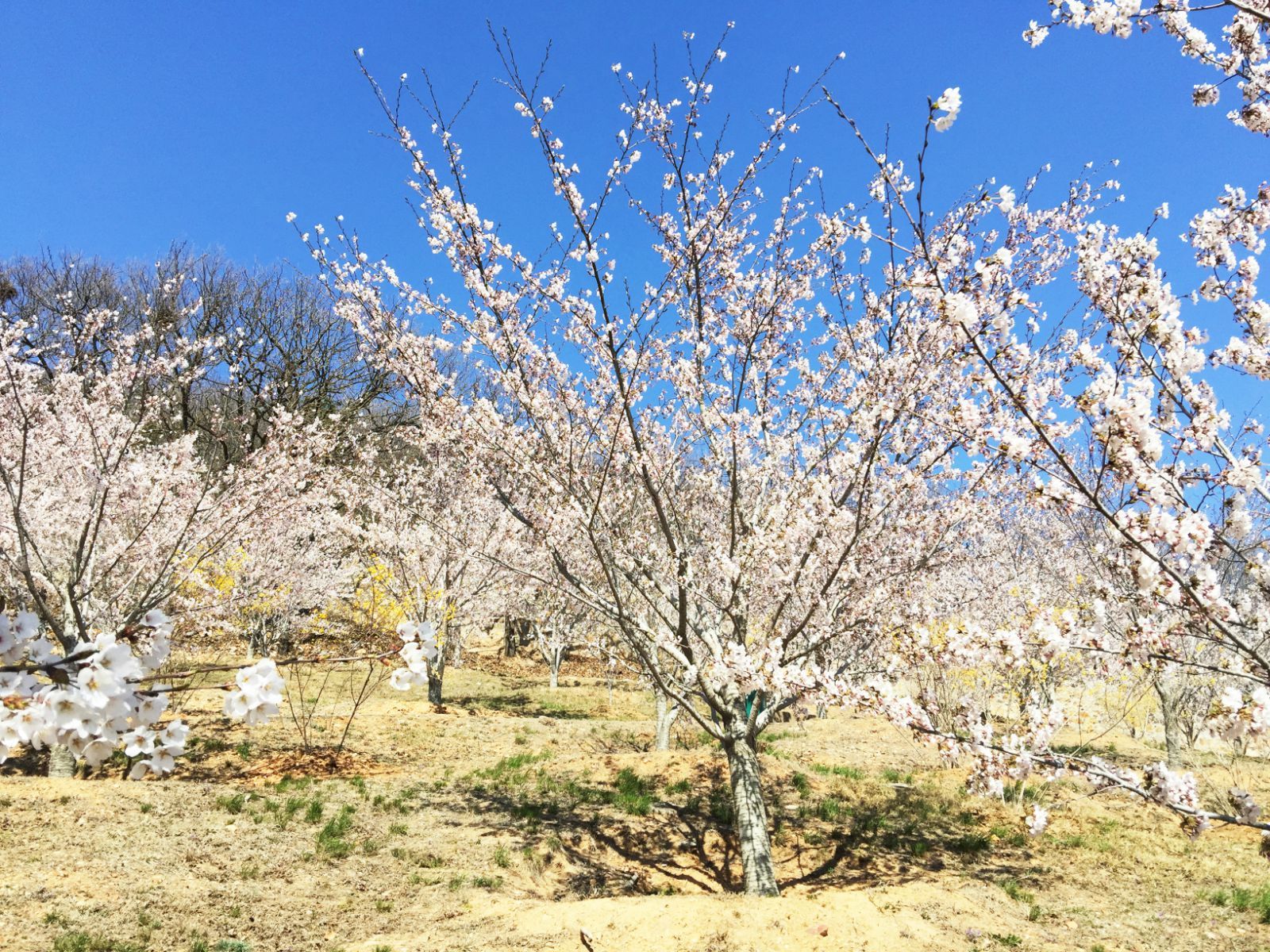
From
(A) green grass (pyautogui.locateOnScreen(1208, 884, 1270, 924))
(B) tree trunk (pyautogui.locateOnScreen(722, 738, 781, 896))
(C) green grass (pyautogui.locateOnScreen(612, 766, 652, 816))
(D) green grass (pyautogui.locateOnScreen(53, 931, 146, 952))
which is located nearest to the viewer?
(D) green grass (pyautogui.locateOnScreen(53, 931, 146, 952))

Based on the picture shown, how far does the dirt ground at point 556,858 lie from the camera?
15.8 feet

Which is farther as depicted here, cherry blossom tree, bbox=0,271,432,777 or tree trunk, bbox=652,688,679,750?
tree trunk, bbox=652,688,679,750

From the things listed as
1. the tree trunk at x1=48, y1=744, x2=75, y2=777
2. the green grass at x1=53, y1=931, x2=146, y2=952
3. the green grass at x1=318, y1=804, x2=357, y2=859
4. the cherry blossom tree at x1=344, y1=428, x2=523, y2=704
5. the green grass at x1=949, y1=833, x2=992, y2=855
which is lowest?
the green grass at x1=949, y1=833, x2=992, y2=855

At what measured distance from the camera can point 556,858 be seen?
258 inches

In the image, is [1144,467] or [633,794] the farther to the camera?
[633,794]

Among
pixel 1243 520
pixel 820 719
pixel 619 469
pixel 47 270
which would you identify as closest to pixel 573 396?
pixel 619 469

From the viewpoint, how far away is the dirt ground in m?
4.81

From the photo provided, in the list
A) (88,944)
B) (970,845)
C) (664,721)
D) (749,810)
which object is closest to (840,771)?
(970,845)

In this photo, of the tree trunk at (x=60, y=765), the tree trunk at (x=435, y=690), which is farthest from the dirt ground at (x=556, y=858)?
the tree trunk at (x=435, y=690)

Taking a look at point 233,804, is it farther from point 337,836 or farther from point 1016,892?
point 1016,892

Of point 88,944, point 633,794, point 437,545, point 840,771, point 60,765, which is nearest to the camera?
point 88,944

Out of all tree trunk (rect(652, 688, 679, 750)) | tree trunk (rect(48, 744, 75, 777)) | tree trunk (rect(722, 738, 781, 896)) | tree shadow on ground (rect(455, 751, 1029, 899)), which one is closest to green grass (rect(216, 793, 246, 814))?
tree trunk (rect(48, 744, 75, 777))

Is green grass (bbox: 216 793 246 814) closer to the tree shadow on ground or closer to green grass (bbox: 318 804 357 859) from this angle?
green grass (bbox: 318 804 357 859)

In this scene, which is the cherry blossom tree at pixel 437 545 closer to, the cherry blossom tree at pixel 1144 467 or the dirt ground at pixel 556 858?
the dirt ground at pixel 556 858
